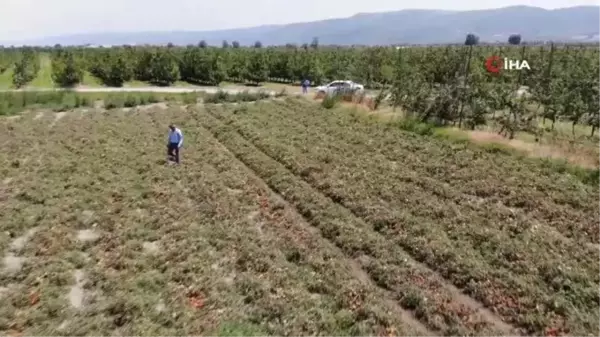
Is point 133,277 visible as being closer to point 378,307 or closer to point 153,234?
point 153,234

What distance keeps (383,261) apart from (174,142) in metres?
12.0

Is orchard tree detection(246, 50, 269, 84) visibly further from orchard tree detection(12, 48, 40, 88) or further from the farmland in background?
orchard tree detection(12, 48, 40, 88)

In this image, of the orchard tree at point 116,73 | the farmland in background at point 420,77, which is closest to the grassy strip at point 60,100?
the farmland in background at point 420,77

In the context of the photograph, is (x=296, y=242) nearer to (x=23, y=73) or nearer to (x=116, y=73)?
(x=23, y=73)

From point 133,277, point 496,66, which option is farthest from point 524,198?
point 496,66

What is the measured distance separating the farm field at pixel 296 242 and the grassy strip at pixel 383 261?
0.05 meters

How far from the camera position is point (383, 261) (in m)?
12.1

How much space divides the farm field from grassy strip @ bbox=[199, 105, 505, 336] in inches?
1.9

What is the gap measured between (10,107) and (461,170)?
111 ft

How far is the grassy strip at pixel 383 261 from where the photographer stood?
31.4ft

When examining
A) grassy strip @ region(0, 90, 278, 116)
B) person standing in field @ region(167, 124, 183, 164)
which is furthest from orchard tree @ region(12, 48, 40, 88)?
person standing in field @ region(167, 124, 183, 164)

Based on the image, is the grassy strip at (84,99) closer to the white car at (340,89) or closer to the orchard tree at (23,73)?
the white car at (340,89)

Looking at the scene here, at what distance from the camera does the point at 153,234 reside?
13.7 meters

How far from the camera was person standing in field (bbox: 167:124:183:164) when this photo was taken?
826 inches
